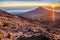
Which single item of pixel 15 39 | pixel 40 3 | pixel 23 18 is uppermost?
pixel 40 3

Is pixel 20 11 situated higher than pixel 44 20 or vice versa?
pixel 20 11

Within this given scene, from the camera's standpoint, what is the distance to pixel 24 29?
1.85 m

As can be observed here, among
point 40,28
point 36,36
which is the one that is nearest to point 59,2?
point 40,28

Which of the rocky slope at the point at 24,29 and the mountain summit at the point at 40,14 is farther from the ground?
the mountain summit at the point at 40,14

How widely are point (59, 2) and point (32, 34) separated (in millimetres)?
563

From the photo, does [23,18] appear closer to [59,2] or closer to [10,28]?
[10,28]

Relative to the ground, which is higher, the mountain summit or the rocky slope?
the mountain summit

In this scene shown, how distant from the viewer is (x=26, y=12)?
1901 mm

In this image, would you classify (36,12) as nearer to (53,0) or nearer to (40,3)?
(40,3)

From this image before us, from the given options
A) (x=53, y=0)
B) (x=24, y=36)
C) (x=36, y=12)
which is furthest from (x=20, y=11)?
(x=53, y=0)

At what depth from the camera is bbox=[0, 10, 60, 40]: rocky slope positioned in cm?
181

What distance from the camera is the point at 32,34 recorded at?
72.0 inches

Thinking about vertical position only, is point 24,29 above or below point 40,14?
below

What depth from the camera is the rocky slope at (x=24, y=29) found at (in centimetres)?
181
